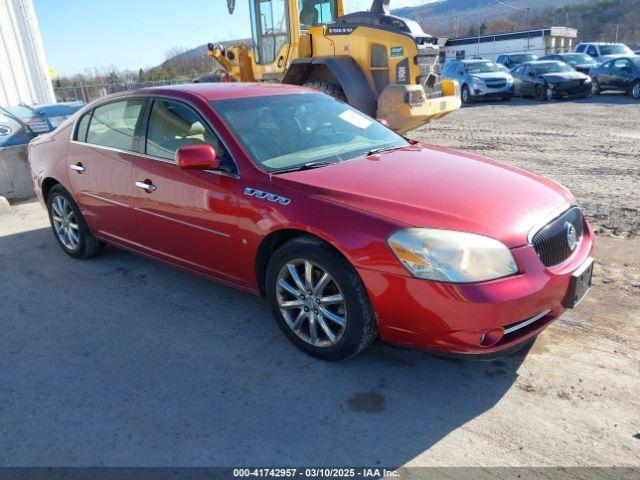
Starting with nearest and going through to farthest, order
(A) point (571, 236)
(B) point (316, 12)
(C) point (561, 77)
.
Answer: (A) point (571, 236), (B) point (316, 12), (C) point (561, 77)

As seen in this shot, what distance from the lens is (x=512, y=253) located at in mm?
2812

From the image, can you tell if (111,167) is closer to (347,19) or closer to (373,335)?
(373,335)

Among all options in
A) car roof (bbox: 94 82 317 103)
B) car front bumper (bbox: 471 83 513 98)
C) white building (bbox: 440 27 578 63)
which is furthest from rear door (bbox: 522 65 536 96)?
white building (bbox: 440 27 578 63)

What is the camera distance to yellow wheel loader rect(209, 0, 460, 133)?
378 inches

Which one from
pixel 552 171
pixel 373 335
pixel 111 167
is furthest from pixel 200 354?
pixel 552 171

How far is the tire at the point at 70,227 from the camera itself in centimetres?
513

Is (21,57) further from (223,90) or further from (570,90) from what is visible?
(570,90)

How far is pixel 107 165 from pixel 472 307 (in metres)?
3.30

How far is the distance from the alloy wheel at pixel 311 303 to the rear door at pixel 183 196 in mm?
516

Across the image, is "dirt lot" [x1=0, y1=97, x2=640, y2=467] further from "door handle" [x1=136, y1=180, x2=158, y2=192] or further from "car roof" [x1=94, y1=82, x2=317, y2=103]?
"car roof" [x1=94, y1=82, x2=317, y2=103]

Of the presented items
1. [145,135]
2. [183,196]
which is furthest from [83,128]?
[183,196]

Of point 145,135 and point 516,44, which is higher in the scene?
point 145,135

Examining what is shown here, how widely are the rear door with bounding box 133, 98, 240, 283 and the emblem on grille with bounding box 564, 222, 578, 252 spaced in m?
2.05

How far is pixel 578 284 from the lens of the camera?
9.97 feet
